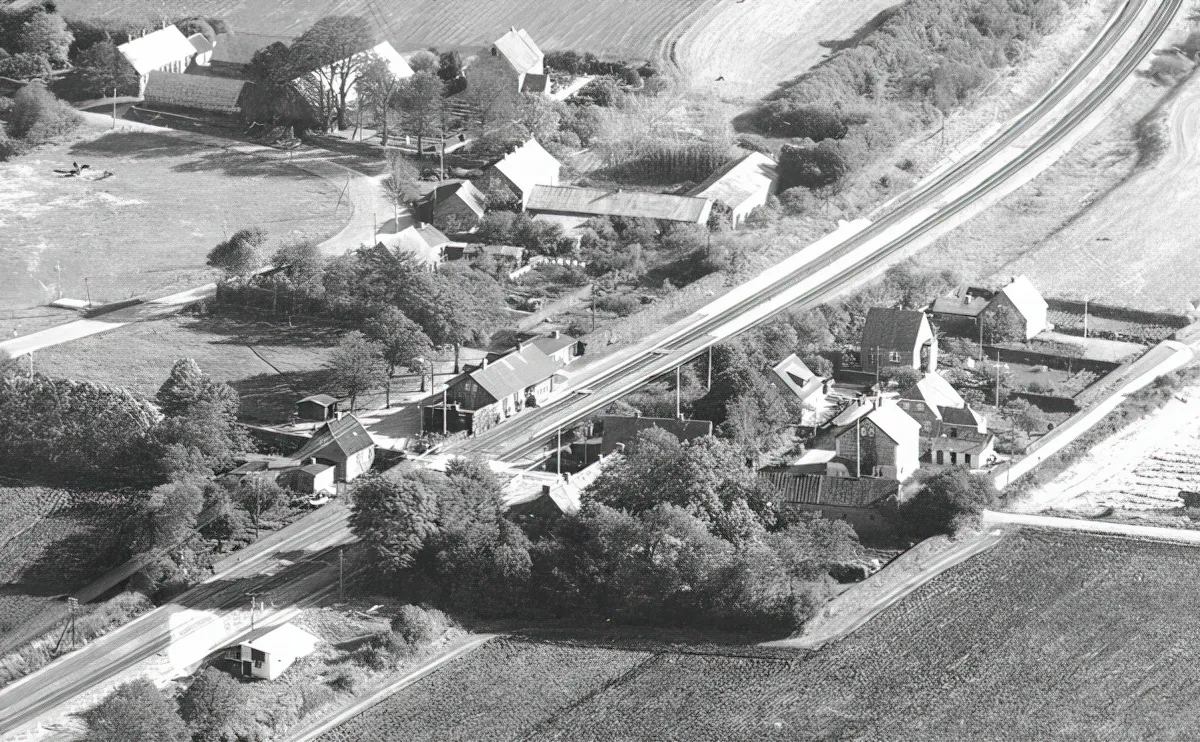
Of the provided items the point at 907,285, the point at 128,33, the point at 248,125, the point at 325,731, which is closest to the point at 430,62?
the point at 248,125

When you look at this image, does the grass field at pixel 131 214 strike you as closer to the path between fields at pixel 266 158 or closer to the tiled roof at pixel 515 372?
the path between fields at pixel 266 158

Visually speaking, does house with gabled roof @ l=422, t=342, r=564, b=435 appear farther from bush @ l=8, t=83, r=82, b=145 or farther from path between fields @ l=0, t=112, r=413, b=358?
bush @ l=8, t=83, r=82, b=145

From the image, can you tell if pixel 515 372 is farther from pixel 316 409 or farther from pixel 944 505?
pixel 944 505

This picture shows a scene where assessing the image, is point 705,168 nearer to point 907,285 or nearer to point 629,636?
point 907,285

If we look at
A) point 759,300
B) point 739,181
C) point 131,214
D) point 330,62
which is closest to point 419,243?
point 759,300

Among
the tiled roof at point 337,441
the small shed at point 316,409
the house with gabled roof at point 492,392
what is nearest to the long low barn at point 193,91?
the small shed at point 316,409

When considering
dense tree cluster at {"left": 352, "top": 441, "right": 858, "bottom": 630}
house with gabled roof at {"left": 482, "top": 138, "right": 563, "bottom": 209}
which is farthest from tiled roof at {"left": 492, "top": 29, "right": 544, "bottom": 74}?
dense tree cluster at {"left": 352, "top": 441, "right": 858, "bottom": 630}
